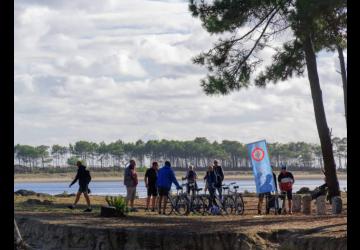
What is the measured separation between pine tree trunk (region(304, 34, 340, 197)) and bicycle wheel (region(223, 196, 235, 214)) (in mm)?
4384

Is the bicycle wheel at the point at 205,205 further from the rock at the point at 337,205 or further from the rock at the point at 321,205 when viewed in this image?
the rock at the point at 337,205

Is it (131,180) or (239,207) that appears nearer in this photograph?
(239,207)

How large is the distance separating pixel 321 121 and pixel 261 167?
4434mm

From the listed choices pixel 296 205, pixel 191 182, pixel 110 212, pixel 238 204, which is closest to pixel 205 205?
pixel 238 204

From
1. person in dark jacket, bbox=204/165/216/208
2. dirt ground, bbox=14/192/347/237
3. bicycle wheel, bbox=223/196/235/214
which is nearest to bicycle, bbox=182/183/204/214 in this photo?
person in dark jacket, bbox=204/165/216/208

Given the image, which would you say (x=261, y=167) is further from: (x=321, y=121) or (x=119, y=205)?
(x=321, y=121)

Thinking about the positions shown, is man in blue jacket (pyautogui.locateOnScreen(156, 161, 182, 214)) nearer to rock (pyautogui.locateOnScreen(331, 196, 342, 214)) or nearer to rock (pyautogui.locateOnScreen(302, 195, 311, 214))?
rock (pyautogui.locateOnScreen(302, 195, 311, 214))

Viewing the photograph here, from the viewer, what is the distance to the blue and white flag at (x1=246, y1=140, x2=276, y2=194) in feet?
77.8

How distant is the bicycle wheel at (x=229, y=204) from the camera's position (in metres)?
24.0

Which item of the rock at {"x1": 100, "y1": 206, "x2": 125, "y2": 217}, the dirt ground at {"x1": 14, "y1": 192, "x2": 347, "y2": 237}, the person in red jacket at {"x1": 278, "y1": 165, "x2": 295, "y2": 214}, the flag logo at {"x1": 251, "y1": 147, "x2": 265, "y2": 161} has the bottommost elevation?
the dirt ground at {"x1": 14, "y1": 192, "x2": 347, "y2": 237}

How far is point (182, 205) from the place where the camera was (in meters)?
24.4

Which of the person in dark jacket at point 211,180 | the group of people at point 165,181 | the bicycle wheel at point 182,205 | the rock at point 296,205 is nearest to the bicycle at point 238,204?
the group of people at point 165,181
